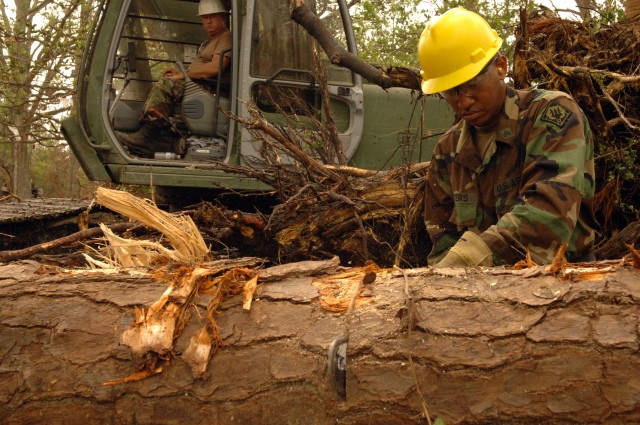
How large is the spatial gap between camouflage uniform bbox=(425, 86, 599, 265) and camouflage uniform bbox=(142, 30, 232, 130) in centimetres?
283

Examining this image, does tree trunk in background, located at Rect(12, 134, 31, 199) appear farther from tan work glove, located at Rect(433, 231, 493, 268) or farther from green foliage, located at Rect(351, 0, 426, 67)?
tan work glove, located at Rect(433, 231, 493, 268)

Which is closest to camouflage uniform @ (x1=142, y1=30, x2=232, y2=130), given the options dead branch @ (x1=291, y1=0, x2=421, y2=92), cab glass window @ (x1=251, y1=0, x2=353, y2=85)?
cab glass window @ (x1=251, y1=0, x2=353, y2=85)

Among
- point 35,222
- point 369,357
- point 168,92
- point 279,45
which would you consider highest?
point 279,45

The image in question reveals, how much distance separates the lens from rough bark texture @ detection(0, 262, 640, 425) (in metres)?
2.17

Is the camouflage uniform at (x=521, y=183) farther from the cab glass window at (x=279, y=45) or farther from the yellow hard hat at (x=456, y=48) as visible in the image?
the cab glass window at (x=279, y=45)

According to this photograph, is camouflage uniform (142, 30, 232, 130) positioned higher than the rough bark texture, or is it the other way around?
camouflage uniform (142, 30, 232, 130)

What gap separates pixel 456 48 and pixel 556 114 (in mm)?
552

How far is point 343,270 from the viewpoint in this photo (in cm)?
268

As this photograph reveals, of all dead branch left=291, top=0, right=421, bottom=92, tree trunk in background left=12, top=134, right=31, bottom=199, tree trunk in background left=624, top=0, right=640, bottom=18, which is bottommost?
tree trunk in background left=12, top=134, right=31, bottom=199

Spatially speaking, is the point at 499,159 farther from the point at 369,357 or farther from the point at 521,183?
the point at 369,357

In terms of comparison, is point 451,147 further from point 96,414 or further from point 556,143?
point 96,414

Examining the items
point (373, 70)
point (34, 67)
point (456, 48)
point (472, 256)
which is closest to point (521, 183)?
point (472, 256)

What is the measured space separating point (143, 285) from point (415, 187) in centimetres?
238

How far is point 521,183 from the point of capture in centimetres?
353
